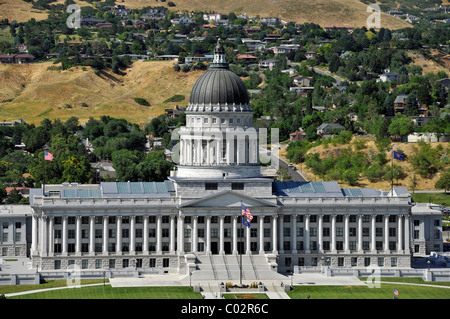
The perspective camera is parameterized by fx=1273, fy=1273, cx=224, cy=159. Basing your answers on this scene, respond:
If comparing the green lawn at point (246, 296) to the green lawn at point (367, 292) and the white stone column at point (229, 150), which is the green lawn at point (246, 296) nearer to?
the green lawn at point (367, 292)

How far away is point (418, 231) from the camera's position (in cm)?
16588

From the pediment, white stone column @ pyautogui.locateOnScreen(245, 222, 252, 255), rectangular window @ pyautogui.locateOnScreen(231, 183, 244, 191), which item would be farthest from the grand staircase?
rectangular window @ pyautogui.locateOnScreen(231, 183, 244, 191)

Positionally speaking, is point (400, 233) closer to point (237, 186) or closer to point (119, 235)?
point (237, 186)

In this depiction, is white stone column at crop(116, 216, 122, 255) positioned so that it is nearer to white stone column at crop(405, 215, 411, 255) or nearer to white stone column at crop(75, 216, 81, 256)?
white stone column at crop(75, 216, 81, 256)

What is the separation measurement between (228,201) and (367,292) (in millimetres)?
23892

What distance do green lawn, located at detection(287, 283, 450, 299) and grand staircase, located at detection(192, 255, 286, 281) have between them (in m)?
6.54

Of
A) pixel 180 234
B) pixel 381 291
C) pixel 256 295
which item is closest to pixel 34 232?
pixel 180 234

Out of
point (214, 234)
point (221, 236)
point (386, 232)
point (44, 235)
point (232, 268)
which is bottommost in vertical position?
point (232, 268)

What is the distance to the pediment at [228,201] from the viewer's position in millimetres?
153500

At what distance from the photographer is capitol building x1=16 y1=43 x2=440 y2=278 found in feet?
496

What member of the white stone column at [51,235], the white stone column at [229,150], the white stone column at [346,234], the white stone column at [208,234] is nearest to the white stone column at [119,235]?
the white stone column at [51,235]

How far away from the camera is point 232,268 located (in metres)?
148

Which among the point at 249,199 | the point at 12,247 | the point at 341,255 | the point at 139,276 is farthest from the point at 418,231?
the point at 12,247

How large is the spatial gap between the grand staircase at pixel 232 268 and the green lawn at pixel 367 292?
6.54 metres
